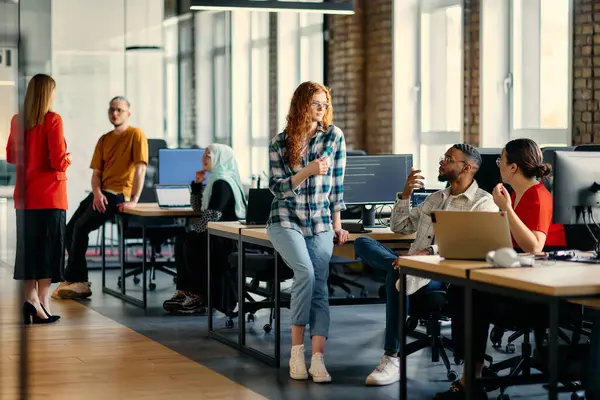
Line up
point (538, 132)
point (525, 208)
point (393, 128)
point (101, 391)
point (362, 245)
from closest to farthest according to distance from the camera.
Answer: point (525, 208), point (101, 391), point (362, 245), point (538, 132), point (393, 128)

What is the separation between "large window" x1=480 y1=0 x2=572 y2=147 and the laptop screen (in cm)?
240

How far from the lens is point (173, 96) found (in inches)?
451

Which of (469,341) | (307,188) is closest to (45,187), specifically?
(307,188)

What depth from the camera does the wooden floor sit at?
475 centimetres

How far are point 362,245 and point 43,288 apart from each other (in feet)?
8.24

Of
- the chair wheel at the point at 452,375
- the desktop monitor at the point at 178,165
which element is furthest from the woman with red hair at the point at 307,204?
the desktop monitor at the point at 178,165

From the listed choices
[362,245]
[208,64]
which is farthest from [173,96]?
[362,245]

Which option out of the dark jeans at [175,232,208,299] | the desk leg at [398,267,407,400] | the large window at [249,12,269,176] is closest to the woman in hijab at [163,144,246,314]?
the dark jeans at [175,232,208,299]

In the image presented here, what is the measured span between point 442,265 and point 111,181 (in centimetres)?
444

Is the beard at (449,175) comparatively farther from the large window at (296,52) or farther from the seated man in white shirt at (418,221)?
the large window at (296,52)

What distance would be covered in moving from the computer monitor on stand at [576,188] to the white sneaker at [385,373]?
127 cm

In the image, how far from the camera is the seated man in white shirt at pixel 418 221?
15.5 ft

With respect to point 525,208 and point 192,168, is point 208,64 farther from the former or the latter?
point 525,208

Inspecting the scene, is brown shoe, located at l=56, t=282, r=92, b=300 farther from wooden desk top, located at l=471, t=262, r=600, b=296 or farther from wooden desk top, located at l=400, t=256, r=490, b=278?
wooden desk top, located at l=471, t=262, r=600, b=296
